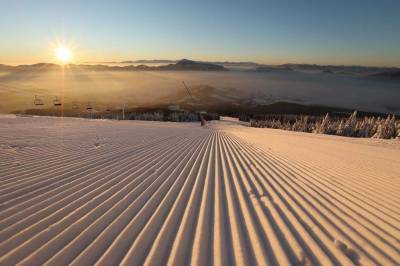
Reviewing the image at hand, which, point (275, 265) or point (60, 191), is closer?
point (275, 265)

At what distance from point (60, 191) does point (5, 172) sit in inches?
82.6

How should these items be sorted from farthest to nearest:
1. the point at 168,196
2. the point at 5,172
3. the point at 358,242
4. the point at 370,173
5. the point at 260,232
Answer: the point at 370,173, the point at 5,172, the point at 168,196, the point at 260,232, the point at 358,242

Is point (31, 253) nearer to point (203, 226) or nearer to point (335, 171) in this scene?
point (203, 226)

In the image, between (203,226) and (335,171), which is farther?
(335,171)

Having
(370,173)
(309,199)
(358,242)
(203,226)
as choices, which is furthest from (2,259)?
(370,173)

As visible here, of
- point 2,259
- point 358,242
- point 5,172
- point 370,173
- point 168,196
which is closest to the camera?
point 2,259

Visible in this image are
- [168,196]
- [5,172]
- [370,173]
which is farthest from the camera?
[370,173]

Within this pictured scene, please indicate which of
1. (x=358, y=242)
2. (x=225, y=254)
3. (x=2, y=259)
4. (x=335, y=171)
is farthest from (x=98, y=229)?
(x=335, y=171)

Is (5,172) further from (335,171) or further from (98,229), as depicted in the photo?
(335,171)

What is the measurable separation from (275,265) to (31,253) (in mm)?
2481

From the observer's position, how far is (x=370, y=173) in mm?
7738

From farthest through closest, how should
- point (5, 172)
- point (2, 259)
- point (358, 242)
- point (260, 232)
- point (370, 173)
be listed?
point (370, 173), point (5, 172), point (260, 232), point (358, 242), point (2, 259)

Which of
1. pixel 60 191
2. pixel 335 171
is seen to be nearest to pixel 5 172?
pixel 60 191

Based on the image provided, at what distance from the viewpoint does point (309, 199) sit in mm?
5246
